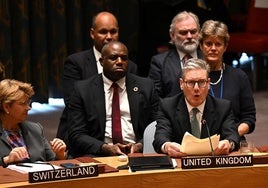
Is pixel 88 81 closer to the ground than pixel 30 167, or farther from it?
farther from it

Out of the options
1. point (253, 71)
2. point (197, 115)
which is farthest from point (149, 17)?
point (197, 115)

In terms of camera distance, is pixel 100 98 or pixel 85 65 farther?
pixel 85 65

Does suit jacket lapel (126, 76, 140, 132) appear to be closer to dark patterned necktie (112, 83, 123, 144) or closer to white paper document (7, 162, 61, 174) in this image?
dark patterned necktie (112, 83, 123, 144)

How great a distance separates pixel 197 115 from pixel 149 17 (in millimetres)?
4116

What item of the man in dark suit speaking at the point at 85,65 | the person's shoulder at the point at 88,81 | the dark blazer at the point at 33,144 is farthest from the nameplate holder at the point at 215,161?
the man in dark suit speaking at the point at 85,65

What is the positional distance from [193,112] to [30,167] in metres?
0.97

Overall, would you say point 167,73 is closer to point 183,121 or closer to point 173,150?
point 183,121

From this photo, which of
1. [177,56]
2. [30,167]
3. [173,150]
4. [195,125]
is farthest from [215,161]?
A: [177,56]

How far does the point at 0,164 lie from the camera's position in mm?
3674

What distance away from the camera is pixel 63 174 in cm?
331

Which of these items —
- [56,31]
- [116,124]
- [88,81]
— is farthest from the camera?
[56,31]

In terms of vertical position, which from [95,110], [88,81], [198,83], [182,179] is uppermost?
[198,83]

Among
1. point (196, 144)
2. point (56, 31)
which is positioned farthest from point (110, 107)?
point (56, 31)

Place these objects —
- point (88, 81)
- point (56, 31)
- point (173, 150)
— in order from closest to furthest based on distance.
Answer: point (173, 150), point (88, 81), point (56, 31)
